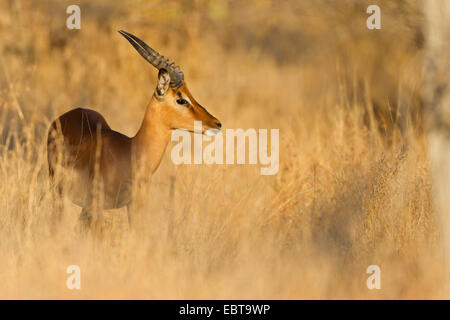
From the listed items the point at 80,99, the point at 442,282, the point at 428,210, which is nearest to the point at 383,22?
the point at 428,210

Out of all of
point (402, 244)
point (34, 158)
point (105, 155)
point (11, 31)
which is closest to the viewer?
point (402, 244)

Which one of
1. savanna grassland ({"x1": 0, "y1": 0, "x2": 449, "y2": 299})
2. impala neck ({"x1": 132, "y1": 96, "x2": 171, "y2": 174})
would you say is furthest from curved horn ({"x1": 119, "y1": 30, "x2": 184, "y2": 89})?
savanna grassland ({"x1": 0, "y1": 0, "x2": 449, "y2": 299})

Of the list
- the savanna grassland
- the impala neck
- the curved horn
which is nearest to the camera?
the savanna grassland

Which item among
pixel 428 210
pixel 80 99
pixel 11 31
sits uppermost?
pixel 11 31

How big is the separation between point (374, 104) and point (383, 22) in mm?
6887

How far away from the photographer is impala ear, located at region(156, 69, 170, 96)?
4.83 metres

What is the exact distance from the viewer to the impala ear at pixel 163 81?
4.83 metres

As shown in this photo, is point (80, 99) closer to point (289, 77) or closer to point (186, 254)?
point (289, 77)

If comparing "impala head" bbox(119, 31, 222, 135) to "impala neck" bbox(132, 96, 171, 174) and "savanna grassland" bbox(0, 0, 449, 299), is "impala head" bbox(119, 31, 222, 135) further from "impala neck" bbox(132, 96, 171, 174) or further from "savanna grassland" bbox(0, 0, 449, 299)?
"savanna grassland" bbox(0, 0, 449, 299)

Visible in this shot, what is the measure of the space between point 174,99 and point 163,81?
147 mm

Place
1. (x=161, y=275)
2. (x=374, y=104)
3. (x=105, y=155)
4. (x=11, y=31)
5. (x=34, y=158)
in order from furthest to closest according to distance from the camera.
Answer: (x=374, y=104) → (x=11, y=31) → (x=34, y=158) → (x=105, y=155) → (x=161, y=275)

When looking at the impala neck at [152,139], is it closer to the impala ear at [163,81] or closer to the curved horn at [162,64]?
the impala ear at [163,81]

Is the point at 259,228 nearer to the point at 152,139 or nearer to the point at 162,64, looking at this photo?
the point at 152,139

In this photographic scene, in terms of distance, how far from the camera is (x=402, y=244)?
455 cm
